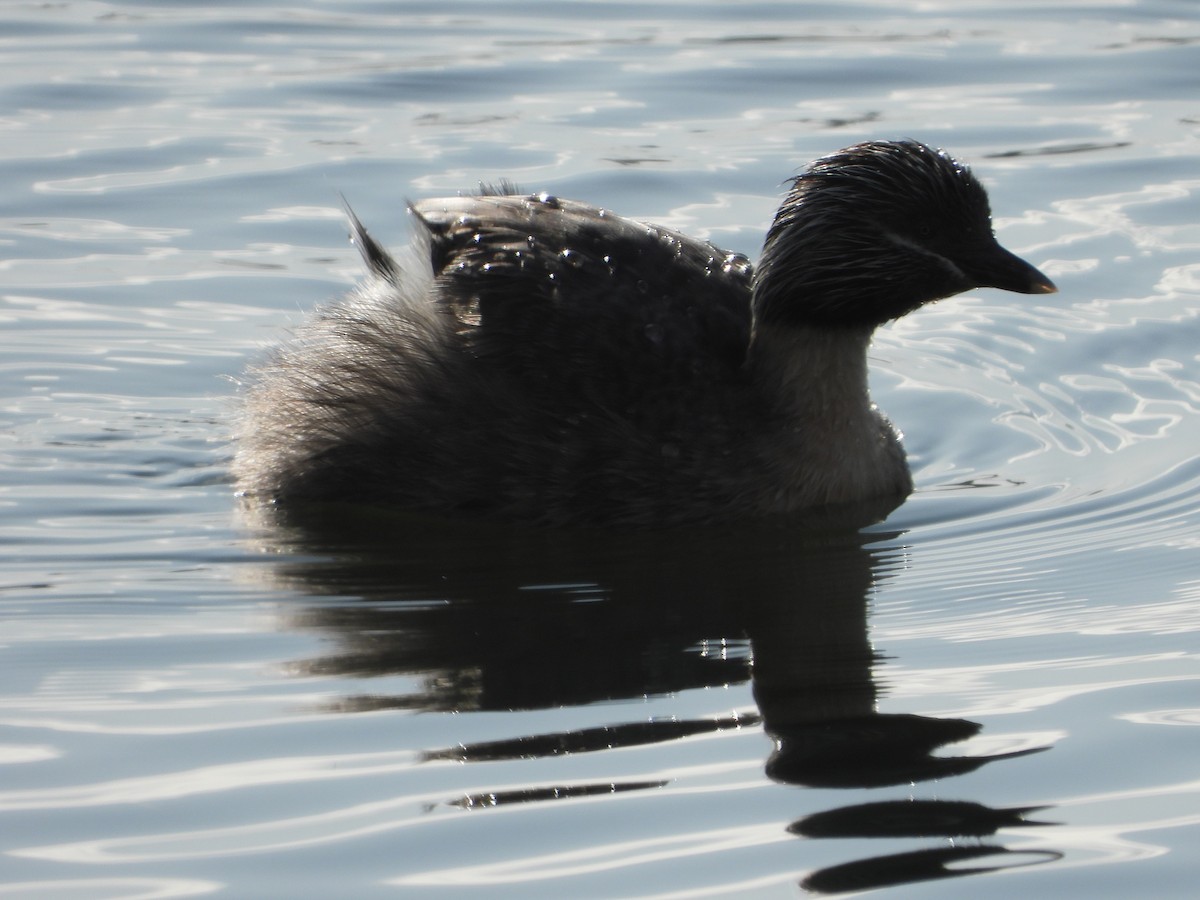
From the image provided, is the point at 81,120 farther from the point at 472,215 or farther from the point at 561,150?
the point at 472,215

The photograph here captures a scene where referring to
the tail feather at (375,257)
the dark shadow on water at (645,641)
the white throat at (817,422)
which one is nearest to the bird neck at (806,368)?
the white throat at (817,422)

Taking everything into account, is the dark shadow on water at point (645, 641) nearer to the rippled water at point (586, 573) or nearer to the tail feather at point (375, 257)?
the rippled water at point (586, 573)

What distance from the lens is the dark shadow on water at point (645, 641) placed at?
5.11m

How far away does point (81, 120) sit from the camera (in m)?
12.6

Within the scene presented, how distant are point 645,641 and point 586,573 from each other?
0.81 m

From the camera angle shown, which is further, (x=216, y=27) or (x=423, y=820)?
(x=216, y=27)

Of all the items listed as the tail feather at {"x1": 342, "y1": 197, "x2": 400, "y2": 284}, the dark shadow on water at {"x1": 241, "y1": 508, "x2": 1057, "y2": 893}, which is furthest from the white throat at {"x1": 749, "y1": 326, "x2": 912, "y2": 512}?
the tail feather at {"x1": 342, "y1": 197, "x2": 400, "y2": 284}

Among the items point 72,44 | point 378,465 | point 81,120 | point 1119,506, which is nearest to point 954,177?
point 1119,506

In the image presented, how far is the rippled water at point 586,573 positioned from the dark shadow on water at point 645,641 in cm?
2

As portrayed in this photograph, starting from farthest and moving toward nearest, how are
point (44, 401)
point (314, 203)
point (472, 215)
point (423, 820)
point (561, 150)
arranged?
point (561, 150)
point (314, 203)
point (44, 401)
point (472, 215)
point (423, 820)

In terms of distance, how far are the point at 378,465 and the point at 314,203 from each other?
3.95m

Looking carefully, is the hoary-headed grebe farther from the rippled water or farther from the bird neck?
A: the rippled water

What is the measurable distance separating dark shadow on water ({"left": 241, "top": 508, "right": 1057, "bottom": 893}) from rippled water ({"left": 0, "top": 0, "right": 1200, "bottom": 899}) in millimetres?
19

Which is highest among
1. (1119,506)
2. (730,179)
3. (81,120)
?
(81,120)
